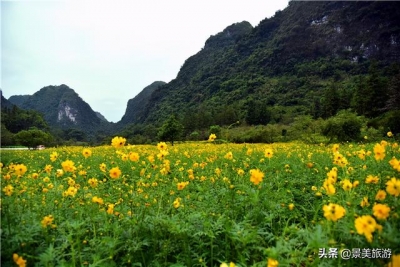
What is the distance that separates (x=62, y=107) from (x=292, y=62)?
100919mm

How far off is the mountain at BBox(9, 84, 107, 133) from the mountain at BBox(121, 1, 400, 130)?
37.5 meters

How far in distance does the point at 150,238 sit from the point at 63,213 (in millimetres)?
853

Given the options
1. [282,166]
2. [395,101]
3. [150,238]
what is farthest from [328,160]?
[395,101]

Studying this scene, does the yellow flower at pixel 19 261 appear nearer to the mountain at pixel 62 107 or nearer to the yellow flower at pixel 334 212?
the yellow flower at pixel 334 212

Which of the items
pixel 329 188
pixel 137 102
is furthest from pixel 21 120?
pixel 137 102

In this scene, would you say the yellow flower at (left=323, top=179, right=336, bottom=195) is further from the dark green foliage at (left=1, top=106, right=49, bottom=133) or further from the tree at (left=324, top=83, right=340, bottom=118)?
the dark green foliage at (left=1, top=106, right=49, bottom=133)

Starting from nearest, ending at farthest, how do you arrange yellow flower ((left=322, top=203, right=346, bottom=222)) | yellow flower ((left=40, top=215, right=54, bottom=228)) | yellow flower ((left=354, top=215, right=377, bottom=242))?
yellow flower ((left=354, top=215, right=377, bottom=242)) < yellow flower ((left=322, top=203, right=346, bottom=222)) < yellow flower ((left=40, top=215, right=54, bottom=228))

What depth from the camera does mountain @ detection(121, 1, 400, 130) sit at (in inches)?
2341

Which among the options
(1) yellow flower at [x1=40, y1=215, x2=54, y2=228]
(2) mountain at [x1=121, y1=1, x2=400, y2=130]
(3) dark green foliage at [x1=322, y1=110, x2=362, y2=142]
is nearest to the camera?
(1) yellow flower at [x1=40, y1=215, x2=54, y2=228]

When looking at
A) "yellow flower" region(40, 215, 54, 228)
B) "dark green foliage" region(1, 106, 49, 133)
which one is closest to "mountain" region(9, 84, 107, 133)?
"dark green foliage" region(1, 106, 49, 133)

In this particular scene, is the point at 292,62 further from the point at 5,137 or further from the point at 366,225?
the point at 366,225

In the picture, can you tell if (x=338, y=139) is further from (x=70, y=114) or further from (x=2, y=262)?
(x=70, y=114)

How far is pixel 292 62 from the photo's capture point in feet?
277

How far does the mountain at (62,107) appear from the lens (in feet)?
413
